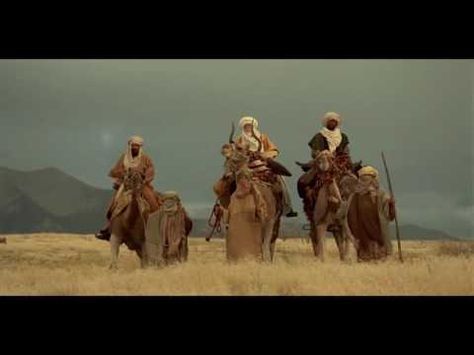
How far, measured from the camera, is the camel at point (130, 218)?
11.5 metres

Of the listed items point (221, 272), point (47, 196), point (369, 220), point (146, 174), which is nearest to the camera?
point (221, 272)

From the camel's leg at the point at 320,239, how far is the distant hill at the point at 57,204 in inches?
6.8

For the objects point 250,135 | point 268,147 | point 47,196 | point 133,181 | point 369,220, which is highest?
point 250,135

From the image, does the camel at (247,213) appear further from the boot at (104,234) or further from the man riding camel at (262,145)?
the boot at (104,234)

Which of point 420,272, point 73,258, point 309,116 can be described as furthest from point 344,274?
point 73,258

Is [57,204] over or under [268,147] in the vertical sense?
under

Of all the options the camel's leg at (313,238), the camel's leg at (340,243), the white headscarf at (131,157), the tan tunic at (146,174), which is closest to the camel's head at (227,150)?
the tan tunic at (146,174)

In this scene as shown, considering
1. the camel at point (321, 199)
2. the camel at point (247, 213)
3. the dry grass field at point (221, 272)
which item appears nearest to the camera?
the dry grass field at point (221, 272)

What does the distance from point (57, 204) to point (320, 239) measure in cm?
311

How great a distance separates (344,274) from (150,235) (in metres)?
2.27

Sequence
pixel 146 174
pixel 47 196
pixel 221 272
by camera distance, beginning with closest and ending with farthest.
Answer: pixel 221 272, pixel 146 174, pixel 47 196

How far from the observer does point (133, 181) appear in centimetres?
1151

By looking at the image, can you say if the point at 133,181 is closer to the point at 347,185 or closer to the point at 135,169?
the point at 135,169

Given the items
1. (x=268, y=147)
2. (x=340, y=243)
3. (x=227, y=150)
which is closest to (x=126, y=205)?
(x=227, y=150)
